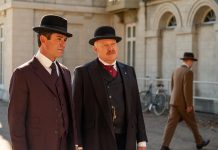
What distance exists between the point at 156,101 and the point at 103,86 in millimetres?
10785

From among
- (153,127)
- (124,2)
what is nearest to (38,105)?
(153,127)

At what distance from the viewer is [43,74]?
4.08 m

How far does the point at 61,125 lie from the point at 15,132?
43cm

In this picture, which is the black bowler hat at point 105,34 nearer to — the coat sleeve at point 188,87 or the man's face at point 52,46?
the man's face at point 52,46

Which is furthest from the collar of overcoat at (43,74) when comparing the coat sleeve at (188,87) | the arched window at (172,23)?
the arched window at (172,23)

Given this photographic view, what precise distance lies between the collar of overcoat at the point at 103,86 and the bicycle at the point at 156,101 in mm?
10271

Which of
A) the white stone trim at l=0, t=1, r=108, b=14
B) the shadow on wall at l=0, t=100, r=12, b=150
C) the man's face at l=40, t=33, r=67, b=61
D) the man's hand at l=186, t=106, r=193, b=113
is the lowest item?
the shadow on wall at l=0, t=100, r=12, b=150

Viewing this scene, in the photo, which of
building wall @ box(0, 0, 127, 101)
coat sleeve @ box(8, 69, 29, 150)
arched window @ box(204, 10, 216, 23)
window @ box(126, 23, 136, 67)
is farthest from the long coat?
building wall @ box(0, 0, 127, 101)

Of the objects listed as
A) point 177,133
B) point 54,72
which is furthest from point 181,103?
point 54,72

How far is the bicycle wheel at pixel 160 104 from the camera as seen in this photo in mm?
15203

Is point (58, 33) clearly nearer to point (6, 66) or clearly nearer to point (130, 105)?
point (130, 105)

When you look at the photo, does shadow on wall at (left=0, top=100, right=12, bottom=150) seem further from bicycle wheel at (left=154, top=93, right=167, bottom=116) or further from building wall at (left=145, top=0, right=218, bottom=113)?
building wall at (left=145, top=0, right=218, bottom=113)

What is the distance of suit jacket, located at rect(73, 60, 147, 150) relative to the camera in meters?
4.83

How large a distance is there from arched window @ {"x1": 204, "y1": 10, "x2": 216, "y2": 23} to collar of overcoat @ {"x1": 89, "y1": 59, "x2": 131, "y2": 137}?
10.7 meters
